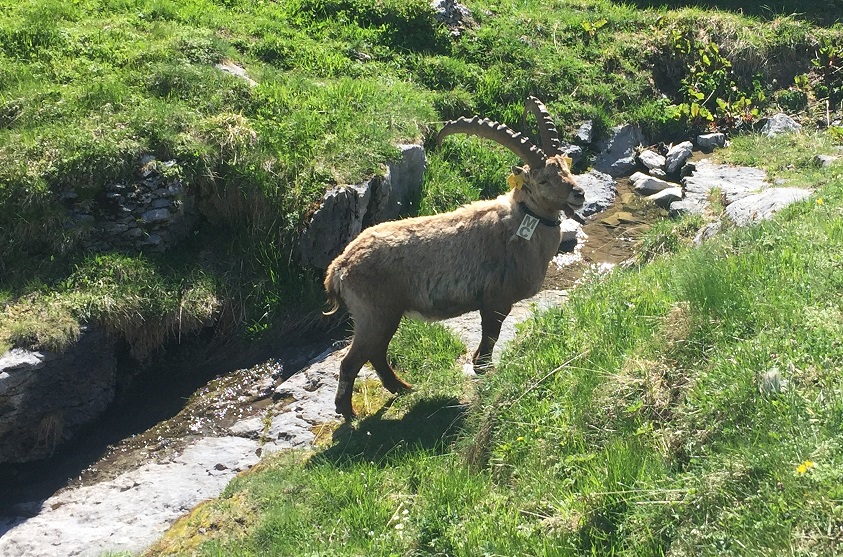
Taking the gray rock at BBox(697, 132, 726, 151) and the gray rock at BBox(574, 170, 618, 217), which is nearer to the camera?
the gray rock at BBox(574, 170, 618, 217)

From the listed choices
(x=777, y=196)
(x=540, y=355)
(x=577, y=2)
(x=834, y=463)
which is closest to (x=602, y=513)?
(x=834, y=463)

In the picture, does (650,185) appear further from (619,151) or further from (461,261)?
(461,261)

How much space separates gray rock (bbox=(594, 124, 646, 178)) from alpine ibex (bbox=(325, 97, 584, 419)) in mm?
5995

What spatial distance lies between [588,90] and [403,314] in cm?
843

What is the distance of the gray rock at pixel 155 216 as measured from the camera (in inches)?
403

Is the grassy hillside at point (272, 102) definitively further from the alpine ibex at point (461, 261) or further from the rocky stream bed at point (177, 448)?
the alpine ibex at point (461, 261)

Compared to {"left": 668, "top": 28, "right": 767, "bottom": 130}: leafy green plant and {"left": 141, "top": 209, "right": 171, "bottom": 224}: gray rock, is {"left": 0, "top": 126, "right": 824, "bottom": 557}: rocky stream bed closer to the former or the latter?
{"left": 141, "top": 209, "right": 171, "bottom": 224}: gray rock

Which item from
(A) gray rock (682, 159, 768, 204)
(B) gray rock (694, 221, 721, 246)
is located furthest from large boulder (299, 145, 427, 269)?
(A) gray rock (682, 159, 768, 204)

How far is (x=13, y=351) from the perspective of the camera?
8602 millimetres

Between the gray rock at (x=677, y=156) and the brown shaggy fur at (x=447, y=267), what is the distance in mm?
6472

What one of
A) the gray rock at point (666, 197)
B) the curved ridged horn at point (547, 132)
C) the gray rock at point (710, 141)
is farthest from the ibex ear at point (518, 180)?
the gray rock at point (710, 141)

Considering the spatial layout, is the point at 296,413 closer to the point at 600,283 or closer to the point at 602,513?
the point at 600,283

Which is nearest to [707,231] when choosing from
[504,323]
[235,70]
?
[504,323]

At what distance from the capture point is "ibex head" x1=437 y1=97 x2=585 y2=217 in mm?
8344
